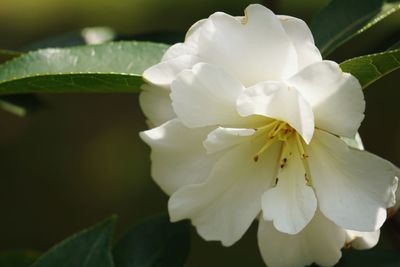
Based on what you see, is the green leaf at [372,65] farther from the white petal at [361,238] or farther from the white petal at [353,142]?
the white petal at [361,238]

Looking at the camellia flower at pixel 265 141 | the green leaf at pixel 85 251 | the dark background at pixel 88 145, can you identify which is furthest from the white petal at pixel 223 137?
the dark background at pixel 88 145

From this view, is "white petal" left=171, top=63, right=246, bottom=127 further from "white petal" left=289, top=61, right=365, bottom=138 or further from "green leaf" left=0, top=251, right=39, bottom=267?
"green leaf" left=0, top=251, right=39, bottom=267

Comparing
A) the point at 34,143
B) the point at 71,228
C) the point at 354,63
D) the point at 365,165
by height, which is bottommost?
the point at 71,228

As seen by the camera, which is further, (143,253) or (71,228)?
(71,228)

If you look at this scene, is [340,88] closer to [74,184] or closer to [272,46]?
[272,46]

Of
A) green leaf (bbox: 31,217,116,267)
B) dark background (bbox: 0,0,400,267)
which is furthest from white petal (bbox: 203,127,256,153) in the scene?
dark background (bbox: 0,0,400,267)

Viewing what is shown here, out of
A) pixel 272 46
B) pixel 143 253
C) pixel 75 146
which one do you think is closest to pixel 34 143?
pixel 75 146
